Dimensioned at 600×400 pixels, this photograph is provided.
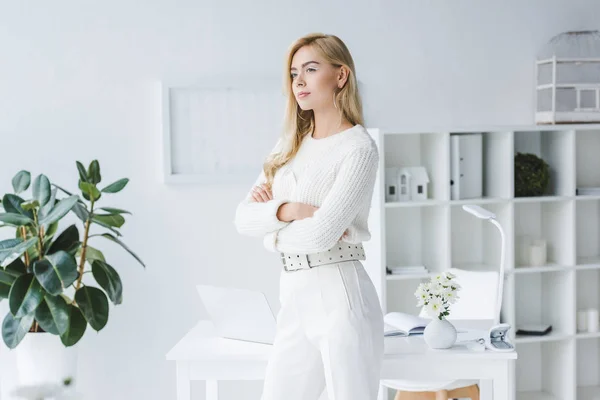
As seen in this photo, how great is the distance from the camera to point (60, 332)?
3.71 meters

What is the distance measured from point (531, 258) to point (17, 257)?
8.27 feet

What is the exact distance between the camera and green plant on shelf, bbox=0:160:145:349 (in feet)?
12.1

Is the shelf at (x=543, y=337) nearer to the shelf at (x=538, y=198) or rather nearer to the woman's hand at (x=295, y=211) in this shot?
the shelf at (x=538, y=198)

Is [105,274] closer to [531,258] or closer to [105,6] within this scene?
[105,6]

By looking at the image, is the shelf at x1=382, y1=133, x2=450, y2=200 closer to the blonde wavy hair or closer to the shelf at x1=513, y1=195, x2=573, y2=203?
the shelf at x1=513, y1=195, x2=573, y2=203

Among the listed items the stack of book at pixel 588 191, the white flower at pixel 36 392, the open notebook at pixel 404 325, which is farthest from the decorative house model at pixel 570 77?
the white flower at pixel 36 392

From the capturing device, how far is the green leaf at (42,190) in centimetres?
380

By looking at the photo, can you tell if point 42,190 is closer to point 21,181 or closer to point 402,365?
point 21,181

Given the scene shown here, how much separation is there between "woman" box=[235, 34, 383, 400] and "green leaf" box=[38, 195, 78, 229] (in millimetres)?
1235

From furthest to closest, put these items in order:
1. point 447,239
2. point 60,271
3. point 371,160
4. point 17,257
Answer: point 447,239, point 17,257, point 60,271, point 371,160

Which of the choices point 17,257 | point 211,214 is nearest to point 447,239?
point 211,214

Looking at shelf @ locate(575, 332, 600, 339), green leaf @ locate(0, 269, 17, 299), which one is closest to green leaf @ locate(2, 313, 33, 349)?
green leaf @ locate(0, 269, 17, 299)

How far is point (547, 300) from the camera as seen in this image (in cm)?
457

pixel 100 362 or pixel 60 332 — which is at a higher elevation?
pixel 60 332
